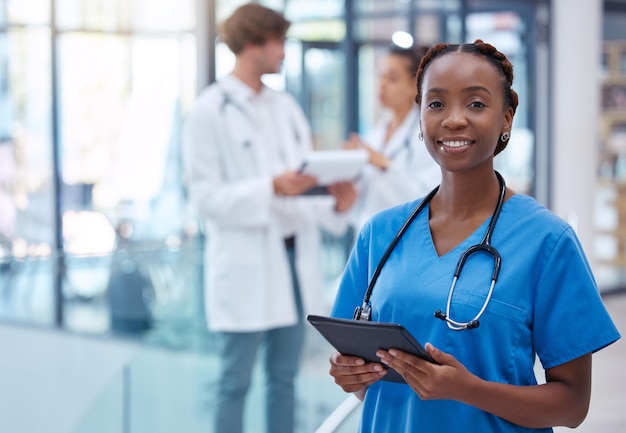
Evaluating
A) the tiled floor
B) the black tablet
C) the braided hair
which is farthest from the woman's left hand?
the tiled floor

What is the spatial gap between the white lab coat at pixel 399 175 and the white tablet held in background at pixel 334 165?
0.18m

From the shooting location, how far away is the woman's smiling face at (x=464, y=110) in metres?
1.34

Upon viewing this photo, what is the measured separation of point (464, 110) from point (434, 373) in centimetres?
40

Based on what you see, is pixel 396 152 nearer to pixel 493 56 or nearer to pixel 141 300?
pixel 493 56

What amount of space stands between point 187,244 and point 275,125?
181 cm

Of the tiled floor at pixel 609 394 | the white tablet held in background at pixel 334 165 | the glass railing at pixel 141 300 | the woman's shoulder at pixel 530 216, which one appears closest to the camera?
the woman's shoulder at pixel 530 216

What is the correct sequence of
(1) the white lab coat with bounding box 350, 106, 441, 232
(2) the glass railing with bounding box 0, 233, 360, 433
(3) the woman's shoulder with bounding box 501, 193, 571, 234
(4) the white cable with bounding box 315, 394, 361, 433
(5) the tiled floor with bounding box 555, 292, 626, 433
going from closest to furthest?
(3) the woman's shoulder with bounding box 501, 193, 571, 234, (4) the white cable with bounding box 315, 394, 361, 433, (1) the white lab coat with bounding box 350, 106, 441, 232, (2) the glass railing with bounding box 0, 233, 360, 433, (5) the tiled floor with bounding box 555, 292, 626, 433

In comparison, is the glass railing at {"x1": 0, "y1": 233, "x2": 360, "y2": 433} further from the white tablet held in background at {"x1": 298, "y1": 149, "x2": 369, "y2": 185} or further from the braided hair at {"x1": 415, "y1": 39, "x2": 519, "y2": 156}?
the braided hair at {"x1": 415, "y1": 39, "x2": 519, "y2": 156}

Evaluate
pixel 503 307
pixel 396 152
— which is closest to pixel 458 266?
pixel 503 307

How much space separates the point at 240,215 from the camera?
2.96 meters

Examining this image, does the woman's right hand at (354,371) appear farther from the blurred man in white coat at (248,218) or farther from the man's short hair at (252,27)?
the man's short hair at (252,27)

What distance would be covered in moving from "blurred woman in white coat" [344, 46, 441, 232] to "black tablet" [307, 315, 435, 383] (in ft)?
5.87

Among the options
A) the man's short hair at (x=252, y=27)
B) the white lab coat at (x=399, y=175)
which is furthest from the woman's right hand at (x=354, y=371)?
the man's short hair at (x=252, y=27)

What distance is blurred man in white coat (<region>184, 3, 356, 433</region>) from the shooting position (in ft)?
9.79
